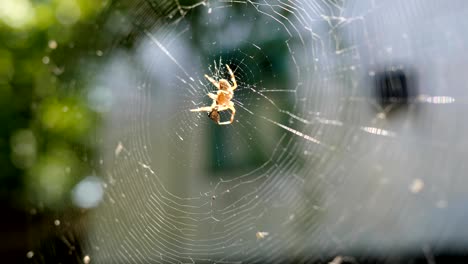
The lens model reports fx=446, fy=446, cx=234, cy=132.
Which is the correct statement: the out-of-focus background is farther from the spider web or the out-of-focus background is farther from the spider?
the spider

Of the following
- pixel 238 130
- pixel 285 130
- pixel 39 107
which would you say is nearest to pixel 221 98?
pixel 238 130

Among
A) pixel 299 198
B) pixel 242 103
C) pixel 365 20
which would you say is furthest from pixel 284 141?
pixel 365 20

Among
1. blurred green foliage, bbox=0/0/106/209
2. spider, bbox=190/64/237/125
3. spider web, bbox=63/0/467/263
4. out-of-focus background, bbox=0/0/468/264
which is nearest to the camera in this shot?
spider web, bbox=63/0/467/263

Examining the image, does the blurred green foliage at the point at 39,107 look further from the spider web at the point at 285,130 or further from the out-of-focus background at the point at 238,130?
the spider web at the point at 285,130

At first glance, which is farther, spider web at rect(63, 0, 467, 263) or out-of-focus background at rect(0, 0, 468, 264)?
out-of-focus background at rect(0, 0, 468, 264)

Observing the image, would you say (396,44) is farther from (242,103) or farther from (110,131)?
(110,131)

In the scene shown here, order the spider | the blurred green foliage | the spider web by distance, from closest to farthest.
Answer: the spider web < the spider < the blurred green foliage

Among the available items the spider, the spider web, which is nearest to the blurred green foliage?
the spider web
